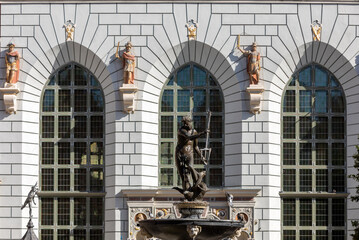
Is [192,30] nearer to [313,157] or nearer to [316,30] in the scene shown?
[316,30]

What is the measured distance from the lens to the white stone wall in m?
47.3

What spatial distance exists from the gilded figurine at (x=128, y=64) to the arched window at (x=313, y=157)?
685 centimetres

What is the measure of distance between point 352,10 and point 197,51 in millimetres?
7016

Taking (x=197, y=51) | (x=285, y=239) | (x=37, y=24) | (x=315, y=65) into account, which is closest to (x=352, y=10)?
(x=315, y=65)

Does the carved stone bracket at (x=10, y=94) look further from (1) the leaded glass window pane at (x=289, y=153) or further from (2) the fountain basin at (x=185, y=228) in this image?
(2) the fountain basin at (x=185, y=228)

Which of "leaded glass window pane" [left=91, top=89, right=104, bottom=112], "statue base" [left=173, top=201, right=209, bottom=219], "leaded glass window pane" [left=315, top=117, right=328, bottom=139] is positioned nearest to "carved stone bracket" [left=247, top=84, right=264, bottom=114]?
"leaded glass window pane" [left=315, top=117, right=328, bottom=139]

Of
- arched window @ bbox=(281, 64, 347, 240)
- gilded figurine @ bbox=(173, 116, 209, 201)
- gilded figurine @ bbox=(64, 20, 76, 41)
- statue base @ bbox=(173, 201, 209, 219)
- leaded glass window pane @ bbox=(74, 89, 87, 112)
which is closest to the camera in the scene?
statue base @ bbox=(173, 201, 209, 219)

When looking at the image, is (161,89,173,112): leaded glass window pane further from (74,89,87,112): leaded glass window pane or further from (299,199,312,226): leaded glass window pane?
(299,199,312,226): leaded glass window pane

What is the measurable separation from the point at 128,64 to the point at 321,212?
34.9 ft

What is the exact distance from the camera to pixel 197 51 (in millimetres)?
47781

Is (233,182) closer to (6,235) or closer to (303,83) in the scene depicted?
(303,83)

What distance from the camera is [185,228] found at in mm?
31734

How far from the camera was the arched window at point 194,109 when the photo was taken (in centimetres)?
4806

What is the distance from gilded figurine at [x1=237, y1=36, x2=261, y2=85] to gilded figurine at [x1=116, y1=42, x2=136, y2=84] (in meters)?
4.79
